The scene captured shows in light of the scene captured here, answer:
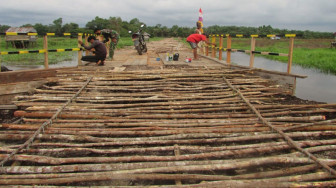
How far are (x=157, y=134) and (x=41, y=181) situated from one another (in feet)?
4.80

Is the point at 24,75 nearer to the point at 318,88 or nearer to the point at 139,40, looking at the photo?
the point at 139,40

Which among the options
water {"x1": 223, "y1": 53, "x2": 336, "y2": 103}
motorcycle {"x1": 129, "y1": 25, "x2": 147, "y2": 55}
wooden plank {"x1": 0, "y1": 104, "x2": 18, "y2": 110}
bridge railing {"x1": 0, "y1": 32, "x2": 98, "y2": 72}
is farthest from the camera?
motorcycle {"x1": 129, "y1": 25, "x2": 147, "y2": 55}

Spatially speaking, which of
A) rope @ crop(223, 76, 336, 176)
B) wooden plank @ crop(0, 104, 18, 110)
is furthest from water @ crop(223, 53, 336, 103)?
wooden plank @ crop(0, 104, 18, 110)

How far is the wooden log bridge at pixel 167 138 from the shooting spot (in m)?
2.45

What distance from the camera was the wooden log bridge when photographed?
2451 millimetres

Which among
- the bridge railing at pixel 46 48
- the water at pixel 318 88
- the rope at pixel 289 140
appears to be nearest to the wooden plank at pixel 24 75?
the bridge railing at pixel 46 48

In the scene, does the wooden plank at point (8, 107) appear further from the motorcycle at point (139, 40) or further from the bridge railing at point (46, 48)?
the motorcycle at point (139, 40)

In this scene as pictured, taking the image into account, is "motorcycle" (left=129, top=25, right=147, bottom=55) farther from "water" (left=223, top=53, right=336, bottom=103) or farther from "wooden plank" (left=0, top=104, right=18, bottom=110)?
"wooden plank" (left=0, top=104, right=18, bottom=110)

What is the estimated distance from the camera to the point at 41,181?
2.40m

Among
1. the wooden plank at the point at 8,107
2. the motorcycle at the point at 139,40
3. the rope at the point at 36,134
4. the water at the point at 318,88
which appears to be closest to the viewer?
the rope at the point at 36,134

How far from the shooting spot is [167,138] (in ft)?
10.8

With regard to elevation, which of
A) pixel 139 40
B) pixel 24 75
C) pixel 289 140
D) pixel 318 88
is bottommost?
pixel 318 88

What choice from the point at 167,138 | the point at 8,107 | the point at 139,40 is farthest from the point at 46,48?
the point at 139,40

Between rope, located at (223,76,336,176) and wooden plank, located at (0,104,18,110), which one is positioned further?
wooden plank, located at (0,104,18,110)
